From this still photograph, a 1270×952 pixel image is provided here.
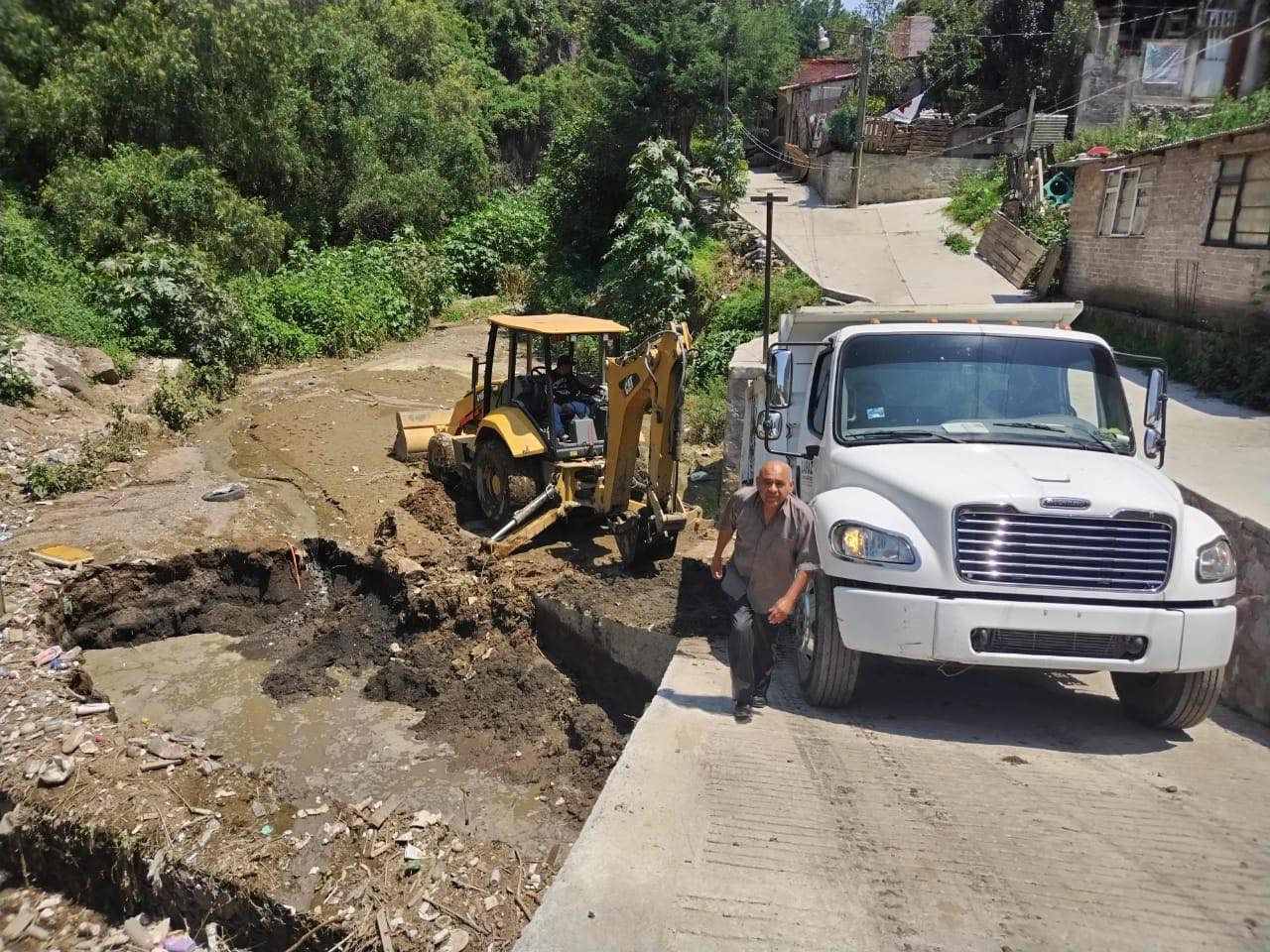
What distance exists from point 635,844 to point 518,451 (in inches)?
212

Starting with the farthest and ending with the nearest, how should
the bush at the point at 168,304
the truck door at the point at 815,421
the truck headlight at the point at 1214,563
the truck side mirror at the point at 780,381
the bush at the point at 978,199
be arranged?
the bush at the point at 978,199 → the bush at the point at 168,304 → the truck side mirror at the point at 780,381 → the truck door at the point at 815,421 → the truck headlight at the point at 1214,563

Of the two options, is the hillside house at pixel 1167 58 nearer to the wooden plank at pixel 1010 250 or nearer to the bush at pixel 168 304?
the wooden plank at pixel 1010 250

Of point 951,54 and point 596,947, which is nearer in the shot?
point 596,947

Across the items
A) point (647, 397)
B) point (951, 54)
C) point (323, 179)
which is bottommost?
point (647, 397)

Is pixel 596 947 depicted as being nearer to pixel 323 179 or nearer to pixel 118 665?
pixel 118 665

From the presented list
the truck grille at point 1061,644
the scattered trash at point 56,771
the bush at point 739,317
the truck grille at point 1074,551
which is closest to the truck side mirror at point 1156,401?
the truck grille at point 1074,551

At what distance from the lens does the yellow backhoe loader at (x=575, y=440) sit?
7523 mm

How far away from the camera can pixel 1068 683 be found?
5.77 m

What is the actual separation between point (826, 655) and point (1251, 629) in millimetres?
2718

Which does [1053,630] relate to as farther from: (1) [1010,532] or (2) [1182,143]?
(2) [1182,143]

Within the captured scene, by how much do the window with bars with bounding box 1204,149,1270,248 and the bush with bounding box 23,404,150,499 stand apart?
15.5m

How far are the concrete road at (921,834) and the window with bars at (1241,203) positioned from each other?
8.92 metres

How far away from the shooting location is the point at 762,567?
490 centimetres

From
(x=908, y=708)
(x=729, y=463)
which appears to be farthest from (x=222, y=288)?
(x=908, y=708)
